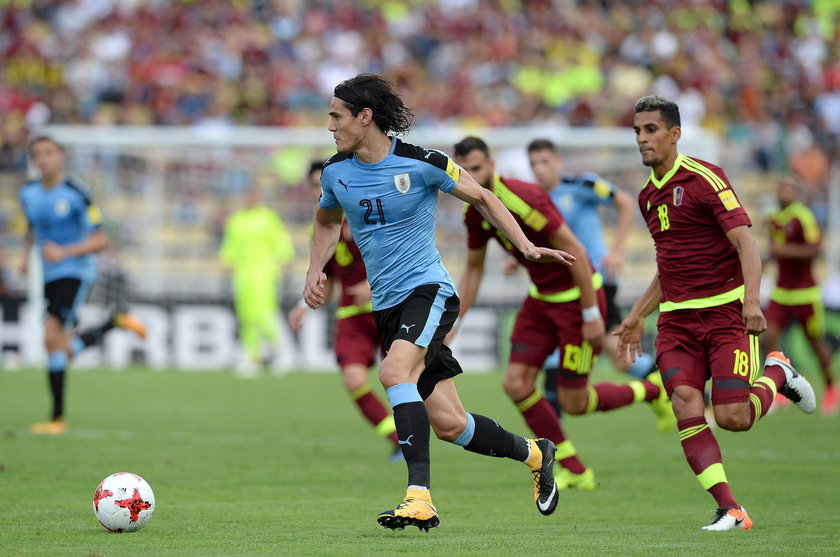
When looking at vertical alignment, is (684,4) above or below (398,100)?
above

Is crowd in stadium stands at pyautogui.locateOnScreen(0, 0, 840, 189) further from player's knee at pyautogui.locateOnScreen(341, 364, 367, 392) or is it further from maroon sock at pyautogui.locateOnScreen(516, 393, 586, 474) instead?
maroon sock at pyautogui.locateOnScreen(516, 393, 586, 474)

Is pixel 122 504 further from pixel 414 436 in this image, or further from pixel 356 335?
pixel 356 335

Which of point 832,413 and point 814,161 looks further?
point 814,161

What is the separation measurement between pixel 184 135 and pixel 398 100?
48.0 ft

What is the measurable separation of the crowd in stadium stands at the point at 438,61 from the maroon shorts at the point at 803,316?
313 inches

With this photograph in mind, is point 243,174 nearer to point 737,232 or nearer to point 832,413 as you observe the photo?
point 832,413

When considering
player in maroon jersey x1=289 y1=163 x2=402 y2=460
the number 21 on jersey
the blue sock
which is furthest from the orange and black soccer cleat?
player in maroon jersey x1=289 y1=163 x2=402 y2=460

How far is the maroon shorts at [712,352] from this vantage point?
24.3 ft

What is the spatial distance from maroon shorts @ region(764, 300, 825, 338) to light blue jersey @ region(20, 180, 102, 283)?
25.1ft

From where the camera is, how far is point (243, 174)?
2189 centimetres

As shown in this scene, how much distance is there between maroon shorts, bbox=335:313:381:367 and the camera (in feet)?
35.0

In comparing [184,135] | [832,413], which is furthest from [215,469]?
[184,135]

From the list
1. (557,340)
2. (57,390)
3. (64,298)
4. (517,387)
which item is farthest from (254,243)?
(517,387)

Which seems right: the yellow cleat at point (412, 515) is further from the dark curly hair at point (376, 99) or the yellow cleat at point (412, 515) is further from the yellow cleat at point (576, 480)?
the yellow cleat at point (576, 480)
